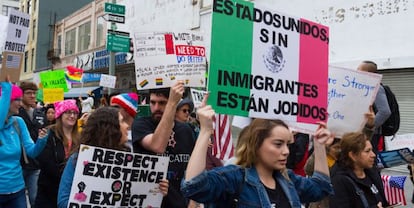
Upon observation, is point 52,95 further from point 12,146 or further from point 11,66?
point 12,146

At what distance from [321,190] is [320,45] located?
1138 mm

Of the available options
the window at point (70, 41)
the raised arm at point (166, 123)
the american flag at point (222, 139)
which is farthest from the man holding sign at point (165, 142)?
the window at point (70, 41)

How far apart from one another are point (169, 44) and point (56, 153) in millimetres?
1642

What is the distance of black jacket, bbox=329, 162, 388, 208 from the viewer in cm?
389

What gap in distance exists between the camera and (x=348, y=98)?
4086 millimetres

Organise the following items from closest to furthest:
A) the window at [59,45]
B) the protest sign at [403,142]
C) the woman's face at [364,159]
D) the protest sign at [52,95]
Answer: the woman's face at [364,159] → the protest sign at [403,142] → the protest sign at [52,95] → the window at [59,45]

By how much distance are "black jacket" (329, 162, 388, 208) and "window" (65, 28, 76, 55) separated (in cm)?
3353

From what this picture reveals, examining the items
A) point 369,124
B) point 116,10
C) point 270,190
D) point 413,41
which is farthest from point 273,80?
point 116,10

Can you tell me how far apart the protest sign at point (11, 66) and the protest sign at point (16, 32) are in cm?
10

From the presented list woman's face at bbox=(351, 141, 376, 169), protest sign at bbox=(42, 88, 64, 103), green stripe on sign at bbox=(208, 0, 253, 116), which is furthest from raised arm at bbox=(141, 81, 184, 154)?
protest sign at bbox=(42, 88, 64, 103)

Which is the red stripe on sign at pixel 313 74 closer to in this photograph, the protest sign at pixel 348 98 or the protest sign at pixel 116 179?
the protest sign at pixel 348 98

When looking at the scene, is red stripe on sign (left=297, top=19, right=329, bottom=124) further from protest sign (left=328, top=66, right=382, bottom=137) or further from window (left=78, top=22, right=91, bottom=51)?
window (left=78, top=22, right=91, bottom=51)

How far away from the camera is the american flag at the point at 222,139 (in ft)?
21.9

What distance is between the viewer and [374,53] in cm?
1137
